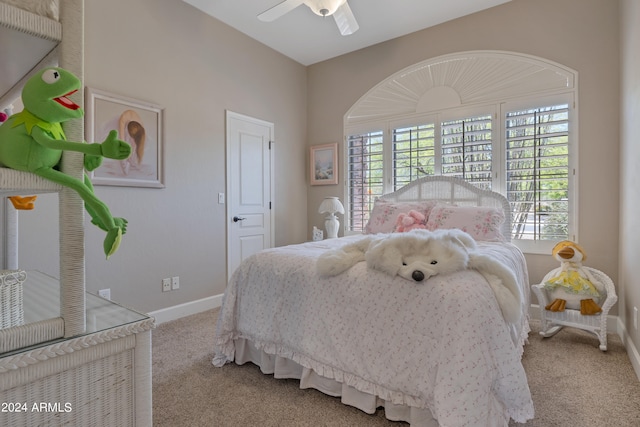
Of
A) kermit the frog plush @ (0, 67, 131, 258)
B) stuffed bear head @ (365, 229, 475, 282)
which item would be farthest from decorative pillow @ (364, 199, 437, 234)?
kermit the frog plush @ (0, 67, 131, 258)

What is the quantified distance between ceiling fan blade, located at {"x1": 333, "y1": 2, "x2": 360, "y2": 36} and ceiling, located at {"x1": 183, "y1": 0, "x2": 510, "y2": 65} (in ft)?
1.99

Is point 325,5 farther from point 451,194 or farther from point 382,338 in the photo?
point 382,338

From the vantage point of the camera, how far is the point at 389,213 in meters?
3.35

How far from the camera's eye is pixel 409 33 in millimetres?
3854

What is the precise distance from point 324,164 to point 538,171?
249cm

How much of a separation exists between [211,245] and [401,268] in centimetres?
247

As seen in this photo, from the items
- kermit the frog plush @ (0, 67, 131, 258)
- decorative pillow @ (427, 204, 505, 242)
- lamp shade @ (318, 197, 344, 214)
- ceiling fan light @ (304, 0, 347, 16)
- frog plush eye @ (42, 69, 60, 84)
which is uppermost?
ceiling fan light @ (304, 0, 347, 16)

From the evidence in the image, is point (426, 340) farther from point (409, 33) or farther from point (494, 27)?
point (409, 33)

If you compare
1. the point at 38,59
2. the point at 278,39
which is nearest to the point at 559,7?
the point at 278,39

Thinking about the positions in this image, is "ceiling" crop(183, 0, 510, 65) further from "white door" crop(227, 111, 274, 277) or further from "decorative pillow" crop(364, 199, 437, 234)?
"decorative pillow" crop(364, 199, 437, 234)

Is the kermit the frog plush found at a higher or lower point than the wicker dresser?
higher

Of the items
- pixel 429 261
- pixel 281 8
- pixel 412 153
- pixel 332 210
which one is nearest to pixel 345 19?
pixel 281 8

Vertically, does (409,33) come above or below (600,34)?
above

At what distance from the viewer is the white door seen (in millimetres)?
3723
